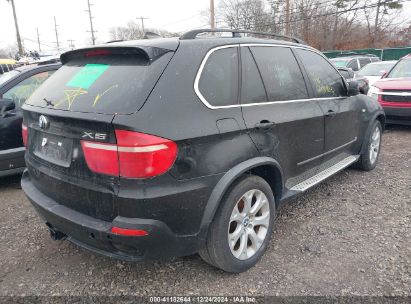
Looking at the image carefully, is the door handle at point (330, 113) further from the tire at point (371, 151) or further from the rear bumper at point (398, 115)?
the rear bumper at point (398, 115)

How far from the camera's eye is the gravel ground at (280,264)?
8.61 ft

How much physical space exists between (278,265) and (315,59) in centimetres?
229

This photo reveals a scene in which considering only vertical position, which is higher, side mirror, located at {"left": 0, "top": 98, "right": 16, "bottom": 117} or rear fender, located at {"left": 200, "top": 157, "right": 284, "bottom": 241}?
side mirror, located at {"left": 0, "top": 98, "right": 16, "bottom": 117}

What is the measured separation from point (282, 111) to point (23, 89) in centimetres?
359

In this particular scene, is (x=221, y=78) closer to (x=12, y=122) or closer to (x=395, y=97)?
(x=12, y=122)

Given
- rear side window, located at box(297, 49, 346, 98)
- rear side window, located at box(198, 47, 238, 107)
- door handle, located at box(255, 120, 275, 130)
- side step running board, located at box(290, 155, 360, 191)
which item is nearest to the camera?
rear side window, located at box(198, 47, 238, 107)

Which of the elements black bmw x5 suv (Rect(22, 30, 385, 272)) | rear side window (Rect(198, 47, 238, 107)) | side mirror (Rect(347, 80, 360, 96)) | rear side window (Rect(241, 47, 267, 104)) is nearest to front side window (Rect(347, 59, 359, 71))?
side mirror (Rect(347, 80, 360, 96))

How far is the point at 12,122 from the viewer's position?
454 centimetres

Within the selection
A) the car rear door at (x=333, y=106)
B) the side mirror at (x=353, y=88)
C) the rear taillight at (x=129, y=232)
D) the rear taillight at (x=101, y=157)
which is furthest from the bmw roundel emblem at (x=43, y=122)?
the side mirror at (x=353, y=88)

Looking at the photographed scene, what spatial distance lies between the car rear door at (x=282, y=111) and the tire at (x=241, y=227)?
1.13 ft

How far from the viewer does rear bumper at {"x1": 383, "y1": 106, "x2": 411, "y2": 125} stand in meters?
7.12

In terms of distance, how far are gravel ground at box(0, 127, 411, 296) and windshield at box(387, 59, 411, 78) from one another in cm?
534

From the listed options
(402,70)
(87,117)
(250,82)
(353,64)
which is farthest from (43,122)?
(353,64)

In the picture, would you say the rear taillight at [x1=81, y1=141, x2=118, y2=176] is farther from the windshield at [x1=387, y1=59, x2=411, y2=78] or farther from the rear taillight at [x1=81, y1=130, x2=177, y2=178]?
the windshield at [x1=387, y1=59, x2=411, y2=78]
